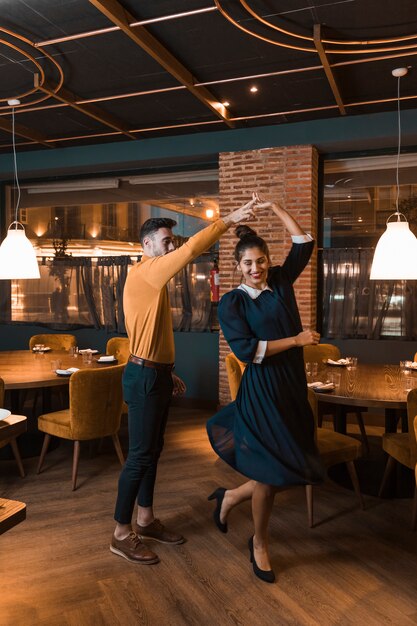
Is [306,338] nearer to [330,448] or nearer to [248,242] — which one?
[248,242]

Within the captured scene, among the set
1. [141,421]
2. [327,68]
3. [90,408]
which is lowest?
[90,408]

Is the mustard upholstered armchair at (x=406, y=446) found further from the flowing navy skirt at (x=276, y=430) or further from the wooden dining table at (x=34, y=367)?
the wooden dining table at (x=34, y=367)

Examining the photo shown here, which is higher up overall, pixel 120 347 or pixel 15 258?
pixel 15 258

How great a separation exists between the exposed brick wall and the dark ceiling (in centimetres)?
36

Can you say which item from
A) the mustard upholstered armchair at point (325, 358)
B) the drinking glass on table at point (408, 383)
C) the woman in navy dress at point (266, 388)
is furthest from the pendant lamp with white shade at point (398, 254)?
the woman in navy dress at point (266, 388)

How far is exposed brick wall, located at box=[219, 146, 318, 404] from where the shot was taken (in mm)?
5496

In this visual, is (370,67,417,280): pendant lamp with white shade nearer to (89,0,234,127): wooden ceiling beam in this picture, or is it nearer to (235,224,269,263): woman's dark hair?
(235,224,269,263): woman's dark hair

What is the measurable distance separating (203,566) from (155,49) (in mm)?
3278

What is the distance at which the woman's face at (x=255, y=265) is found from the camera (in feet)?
8.34

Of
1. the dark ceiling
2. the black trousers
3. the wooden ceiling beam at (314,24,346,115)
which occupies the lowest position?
the black trousers

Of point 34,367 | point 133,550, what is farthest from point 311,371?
point 34,367

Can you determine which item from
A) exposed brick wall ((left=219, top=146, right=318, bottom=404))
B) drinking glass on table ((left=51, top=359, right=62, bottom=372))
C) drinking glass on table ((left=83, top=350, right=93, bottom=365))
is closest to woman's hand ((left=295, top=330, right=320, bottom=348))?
drinking glass on table ((left=51, top=359, right=62, bottom=372))

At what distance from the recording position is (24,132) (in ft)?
19.1

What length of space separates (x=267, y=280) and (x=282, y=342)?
1.19 feet
